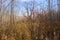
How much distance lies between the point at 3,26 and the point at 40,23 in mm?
662

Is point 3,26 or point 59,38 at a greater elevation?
point 3,26

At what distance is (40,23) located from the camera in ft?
10.2

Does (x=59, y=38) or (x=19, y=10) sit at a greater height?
(x=19, y=10)

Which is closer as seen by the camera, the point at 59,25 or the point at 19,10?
the point at 59,25

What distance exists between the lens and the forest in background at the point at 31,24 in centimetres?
306

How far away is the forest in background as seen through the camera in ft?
10.0

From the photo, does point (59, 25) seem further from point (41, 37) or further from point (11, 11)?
point (11, 11)

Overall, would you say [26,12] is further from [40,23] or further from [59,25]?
[59,25]

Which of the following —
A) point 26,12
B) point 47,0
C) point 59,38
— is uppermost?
point 47,0

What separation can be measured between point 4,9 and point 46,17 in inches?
30.4

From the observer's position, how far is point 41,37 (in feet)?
10.2

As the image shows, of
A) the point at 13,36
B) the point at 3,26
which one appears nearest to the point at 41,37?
the point at 13,36

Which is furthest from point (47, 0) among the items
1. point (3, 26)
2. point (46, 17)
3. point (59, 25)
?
point (3, 26)

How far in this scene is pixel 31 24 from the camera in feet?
10.3
